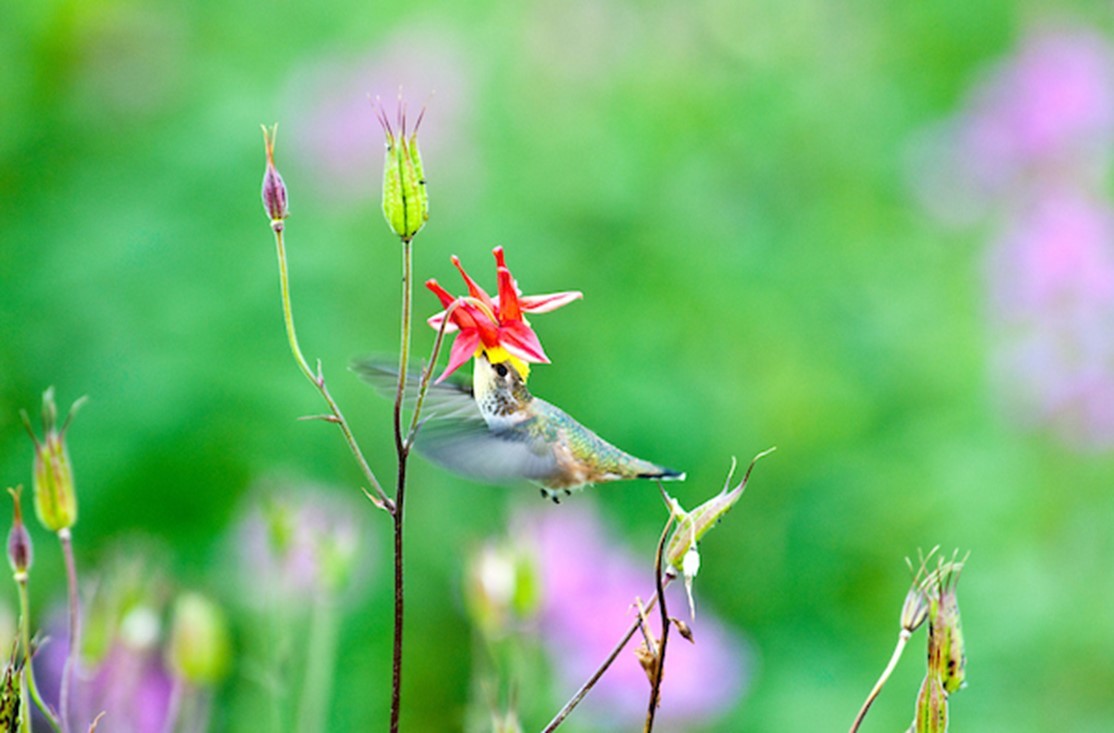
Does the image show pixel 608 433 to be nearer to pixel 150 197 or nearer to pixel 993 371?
pixel 993 371

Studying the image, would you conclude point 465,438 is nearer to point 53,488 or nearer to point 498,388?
point 498,388

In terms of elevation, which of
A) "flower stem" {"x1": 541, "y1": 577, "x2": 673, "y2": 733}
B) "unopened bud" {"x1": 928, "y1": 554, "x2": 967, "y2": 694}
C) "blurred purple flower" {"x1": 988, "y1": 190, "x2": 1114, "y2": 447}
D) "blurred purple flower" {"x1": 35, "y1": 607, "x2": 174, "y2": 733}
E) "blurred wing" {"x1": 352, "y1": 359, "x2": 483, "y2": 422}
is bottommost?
"blurred purple flower" {"x1": 35, "y1": 607, "x2": 174, "y2": 733}

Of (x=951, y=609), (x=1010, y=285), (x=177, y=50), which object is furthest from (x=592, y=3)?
(x=951, y=609)

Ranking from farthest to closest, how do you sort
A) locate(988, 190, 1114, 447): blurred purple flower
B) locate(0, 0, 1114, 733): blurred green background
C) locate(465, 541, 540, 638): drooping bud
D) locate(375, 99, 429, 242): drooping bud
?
locate(988, 190, 1114, 447): blurred purple flower → locate(0, 0, 1114, 733): blurred green background → locate(465, 541, 540, 638): drooping bud → locate(375, 99, 429, 242): drooping bud

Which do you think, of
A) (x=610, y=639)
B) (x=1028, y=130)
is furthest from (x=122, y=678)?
(x=1028, y=130)

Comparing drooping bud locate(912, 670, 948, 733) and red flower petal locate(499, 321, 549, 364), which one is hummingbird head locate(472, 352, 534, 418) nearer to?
red flower petal locate(499, 321, 549, 364)

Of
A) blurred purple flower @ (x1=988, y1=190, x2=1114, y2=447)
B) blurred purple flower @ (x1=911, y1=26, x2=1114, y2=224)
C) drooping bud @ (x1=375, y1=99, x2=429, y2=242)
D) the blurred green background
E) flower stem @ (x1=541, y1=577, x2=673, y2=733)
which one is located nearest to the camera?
flower stem @ (x1=541, y1=577, x2=673, y2=733)

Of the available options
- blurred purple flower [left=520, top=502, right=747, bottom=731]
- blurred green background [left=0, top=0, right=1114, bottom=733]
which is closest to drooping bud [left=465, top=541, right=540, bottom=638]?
blurred purple flower [left=520, top=502, right=747, bottom=731]
